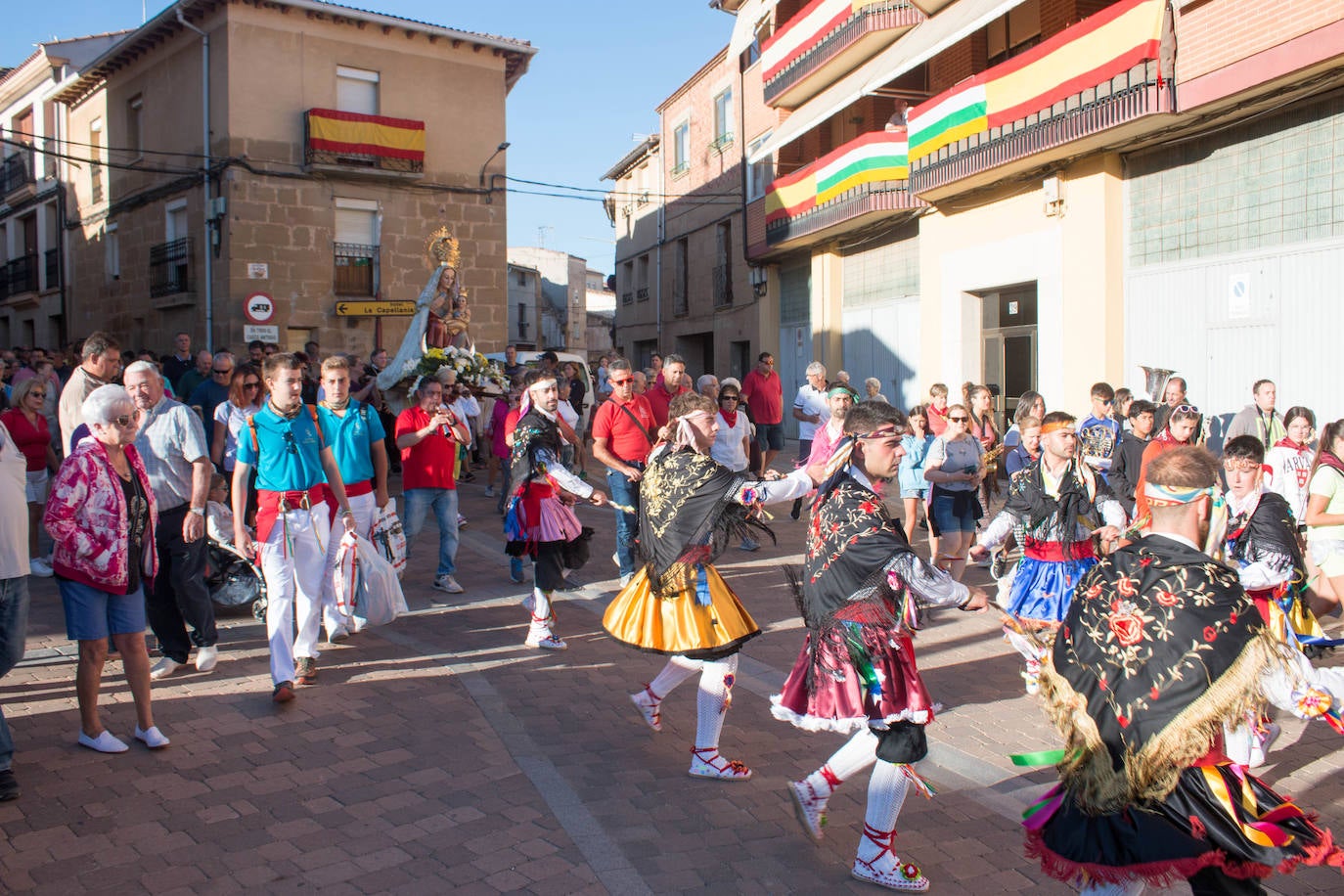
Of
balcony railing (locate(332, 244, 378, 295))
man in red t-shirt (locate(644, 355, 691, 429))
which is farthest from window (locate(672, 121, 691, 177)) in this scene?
man in red t-shirt (locate(644, 355, 691, 429))

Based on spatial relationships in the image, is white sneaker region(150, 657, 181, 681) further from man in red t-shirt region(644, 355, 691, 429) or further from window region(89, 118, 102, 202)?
window region(89, 118, 102, 202)

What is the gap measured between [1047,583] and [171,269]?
24118 millimetres

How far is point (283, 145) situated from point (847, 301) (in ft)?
42.5

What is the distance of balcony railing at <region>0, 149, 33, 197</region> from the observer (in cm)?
3438

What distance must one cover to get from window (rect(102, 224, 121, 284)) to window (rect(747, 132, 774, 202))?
16958 millimetres

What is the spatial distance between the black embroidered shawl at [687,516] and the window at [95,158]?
28681 mm

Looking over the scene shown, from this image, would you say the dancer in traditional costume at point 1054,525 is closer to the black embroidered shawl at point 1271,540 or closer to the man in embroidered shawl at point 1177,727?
the black embroidered shawl at point 1271,540

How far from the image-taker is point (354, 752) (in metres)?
5.20

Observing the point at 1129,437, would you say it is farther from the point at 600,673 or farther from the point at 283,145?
the point at 283,145

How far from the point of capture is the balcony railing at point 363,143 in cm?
2312

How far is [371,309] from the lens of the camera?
79.0 feet

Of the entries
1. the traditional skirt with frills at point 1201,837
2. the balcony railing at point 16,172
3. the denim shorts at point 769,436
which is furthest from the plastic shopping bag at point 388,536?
the balcony railing at point 16,172

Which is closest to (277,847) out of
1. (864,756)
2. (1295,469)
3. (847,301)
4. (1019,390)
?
(864,756)

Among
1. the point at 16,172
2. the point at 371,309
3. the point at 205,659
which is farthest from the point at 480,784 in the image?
the point at 16,172
